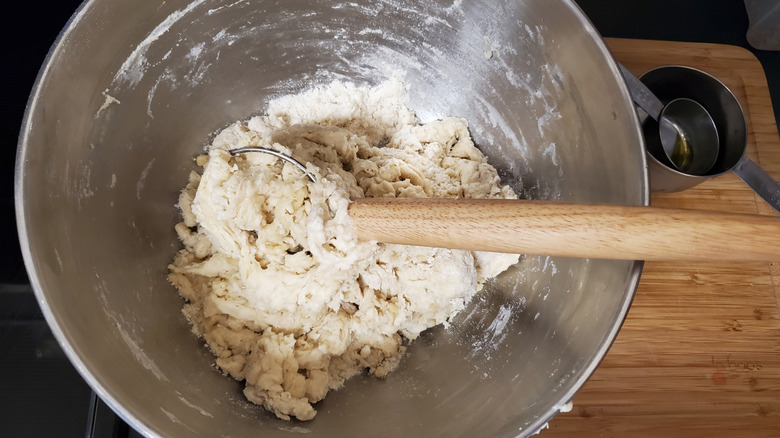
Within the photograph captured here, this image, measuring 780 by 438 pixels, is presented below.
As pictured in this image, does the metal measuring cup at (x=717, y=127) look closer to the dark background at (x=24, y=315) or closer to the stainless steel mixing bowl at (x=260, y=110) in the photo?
the stainless steel mixing bowl at (x=260, y=110)

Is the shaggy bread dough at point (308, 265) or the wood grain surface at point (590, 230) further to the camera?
the shaggy bread dough at point (308, 265)

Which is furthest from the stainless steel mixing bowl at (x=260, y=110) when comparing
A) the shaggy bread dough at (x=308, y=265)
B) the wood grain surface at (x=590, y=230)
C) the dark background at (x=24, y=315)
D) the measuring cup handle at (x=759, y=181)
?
the measuring cup handle at (x=759, y=181)

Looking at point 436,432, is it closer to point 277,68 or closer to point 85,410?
point 85,410

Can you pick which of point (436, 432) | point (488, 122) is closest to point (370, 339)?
point (436, 432)

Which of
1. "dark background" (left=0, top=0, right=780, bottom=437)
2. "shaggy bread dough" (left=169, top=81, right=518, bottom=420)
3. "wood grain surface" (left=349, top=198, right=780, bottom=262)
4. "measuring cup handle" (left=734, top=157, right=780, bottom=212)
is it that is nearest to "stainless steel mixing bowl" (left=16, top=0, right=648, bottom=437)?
"shaggy bread dough" (left=169, top=81, right=518, bottom=420)

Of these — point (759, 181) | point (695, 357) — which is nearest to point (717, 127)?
point (759, 181)
